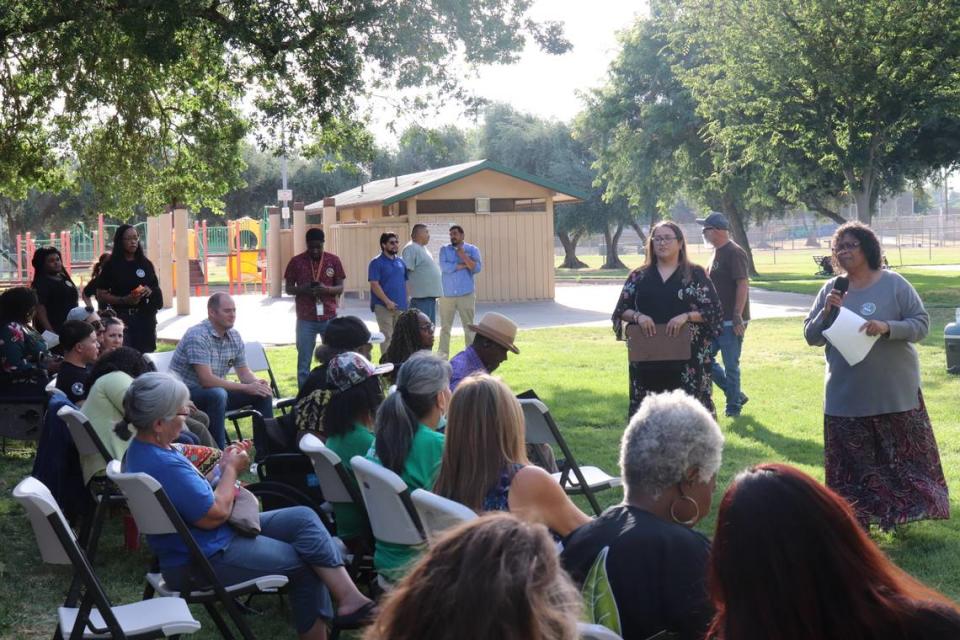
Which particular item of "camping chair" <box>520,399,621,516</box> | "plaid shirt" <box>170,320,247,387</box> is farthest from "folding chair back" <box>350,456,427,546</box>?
"plaid shirt" <box>170,320,247,387</box>

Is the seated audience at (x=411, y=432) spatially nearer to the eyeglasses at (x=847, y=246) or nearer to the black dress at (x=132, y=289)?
the eyeglasses at (x=847, y=246)

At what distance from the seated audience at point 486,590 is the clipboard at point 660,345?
6263mm

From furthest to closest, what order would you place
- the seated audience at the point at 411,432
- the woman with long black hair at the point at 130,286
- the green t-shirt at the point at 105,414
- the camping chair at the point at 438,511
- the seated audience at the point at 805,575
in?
the woman with long black hair at the point at 130,286, the green t-shirt at the point at 105,414, the seated audience at the point at 411,432, the camping chair at the point at 438,511, the seated audience at the point at 805,575

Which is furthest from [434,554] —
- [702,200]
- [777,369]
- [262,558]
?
[702,200]

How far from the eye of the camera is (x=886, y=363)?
623 cm

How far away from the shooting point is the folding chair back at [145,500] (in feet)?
13.9

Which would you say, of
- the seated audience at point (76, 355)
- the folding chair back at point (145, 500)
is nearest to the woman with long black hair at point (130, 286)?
the seated audience at point (76, 355)

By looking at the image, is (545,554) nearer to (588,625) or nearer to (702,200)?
(588,625)

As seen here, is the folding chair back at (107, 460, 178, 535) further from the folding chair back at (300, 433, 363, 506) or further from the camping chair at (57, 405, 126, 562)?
the camping chair at (57, 405, 126, 562)

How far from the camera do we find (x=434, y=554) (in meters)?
1.73

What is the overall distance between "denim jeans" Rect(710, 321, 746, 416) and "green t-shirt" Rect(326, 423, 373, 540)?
5559 millimetres

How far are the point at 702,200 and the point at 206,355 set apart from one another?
3478 cm

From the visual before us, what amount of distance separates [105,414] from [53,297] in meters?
5.28

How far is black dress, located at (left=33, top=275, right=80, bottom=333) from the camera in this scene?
11.2m
